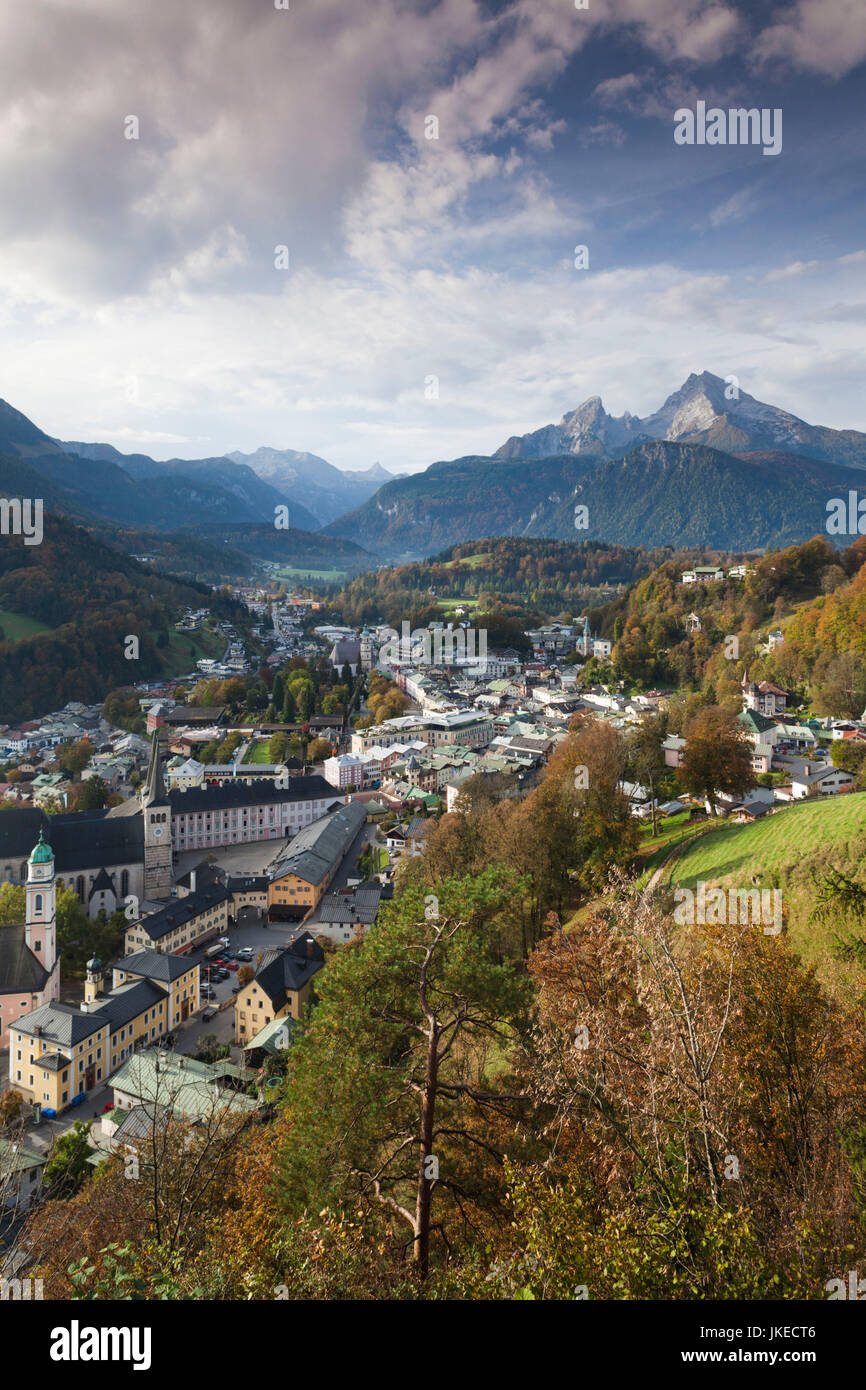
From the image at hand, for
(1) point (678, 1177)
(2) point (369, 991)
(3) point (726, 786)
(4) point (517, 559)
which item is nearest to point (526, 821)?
(3) point (726, 786)

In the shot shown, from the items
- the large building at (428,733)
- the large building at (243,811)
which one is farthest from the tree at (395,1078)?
the large building at (428,733)

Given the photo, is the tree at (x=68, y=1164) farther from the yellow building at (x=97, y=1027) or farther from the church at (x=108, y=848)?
the church at (x=108, y=848)

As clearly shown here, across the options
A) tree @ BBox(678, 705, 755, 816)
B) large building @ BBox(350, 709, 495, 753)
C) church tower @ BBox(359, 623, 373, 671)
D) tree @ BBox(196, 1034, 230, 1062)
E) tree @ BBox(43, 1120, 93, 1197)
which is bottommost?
tree @ BBox(196, 1034, 230, 1062)

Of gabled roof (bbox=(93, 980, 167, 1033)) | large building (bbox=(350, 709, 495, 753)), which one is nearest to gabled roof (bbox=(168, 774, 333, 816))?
large building (bbox=(350, 709, 495, 753))

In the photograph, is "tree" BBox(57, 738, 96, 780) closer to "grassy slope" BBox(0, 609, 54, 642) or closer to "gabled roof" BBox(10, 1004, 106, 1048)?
"grassy slope" BBox(0, 609, 54, 642)

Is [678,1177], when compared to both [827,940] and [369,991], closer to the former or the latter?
[369,991]

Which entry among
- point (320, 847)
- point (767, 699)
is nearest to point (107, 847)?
point (320, 847)
